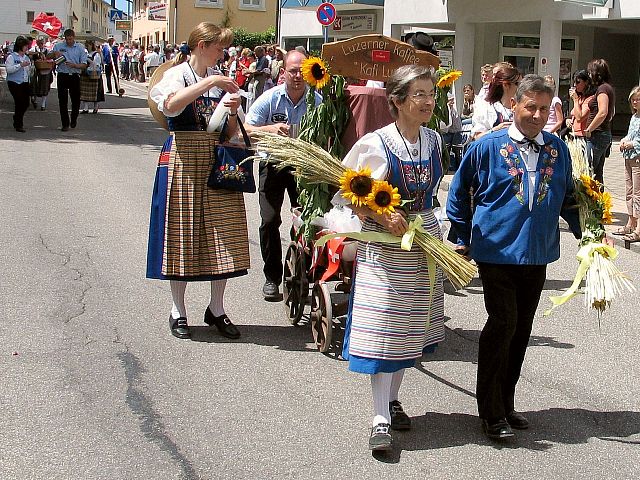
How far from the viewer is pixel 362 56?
615cm

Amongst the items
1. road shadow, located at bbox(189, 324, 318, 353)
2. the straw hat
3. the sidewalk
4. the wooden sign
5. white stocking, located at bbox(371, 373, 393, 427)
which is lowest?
road shadow, located at bbox(189, 324, 318, 353)

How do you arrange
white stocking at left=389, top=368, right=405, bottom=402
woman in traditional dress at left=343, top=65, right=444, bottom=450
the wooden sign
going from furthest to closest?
the wooden sign → white stocking at left=389, top=368, right=405, bottom=402 → woman in traditional dress at left=343, top=65, right=444, bottom=450

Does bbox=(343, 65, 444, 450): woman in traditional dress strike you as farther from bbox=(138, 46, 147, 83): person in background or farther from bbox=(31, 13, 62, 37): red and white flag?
bbox=(138, 46, 147, 83): person in background

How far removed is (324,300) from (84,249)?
145 inches

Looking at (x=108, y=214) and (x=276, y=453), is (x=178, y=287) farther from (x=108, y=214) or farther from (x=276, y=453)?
(x=108, y=214)

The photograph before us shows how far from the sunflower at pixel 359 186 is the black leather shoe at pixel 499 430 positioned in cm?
133

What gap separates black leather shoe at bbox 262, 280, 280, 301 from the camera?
747cm

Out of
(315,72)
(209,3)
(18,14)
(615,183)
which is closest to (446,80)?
(315,72)

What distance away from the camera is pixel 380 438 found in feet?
14.9

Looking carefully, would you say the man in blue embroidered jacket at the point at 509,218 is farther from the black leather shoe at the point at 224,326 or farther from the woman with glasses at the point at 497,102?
the woman with glasses at the point at 497,102

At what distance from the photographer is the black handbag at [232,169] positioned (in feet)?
20.2

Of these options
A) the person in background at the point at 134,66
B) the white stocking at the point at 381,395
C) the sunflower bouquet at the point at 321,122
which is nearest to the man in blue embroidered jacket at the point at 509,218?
the white stocking at the point at 381,395

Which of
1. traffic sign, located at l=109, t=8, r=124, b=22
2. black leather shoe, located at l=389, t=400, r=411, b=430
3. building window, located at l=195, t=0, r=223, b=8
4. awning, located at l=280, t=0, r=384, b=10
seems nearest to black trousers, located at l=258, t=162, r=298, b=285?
black leather shoe, located at l=389, t=400, r=411, b=430

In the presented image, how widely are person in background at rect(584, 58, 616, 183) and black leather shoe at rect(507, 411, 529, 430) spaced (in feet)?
22.8
